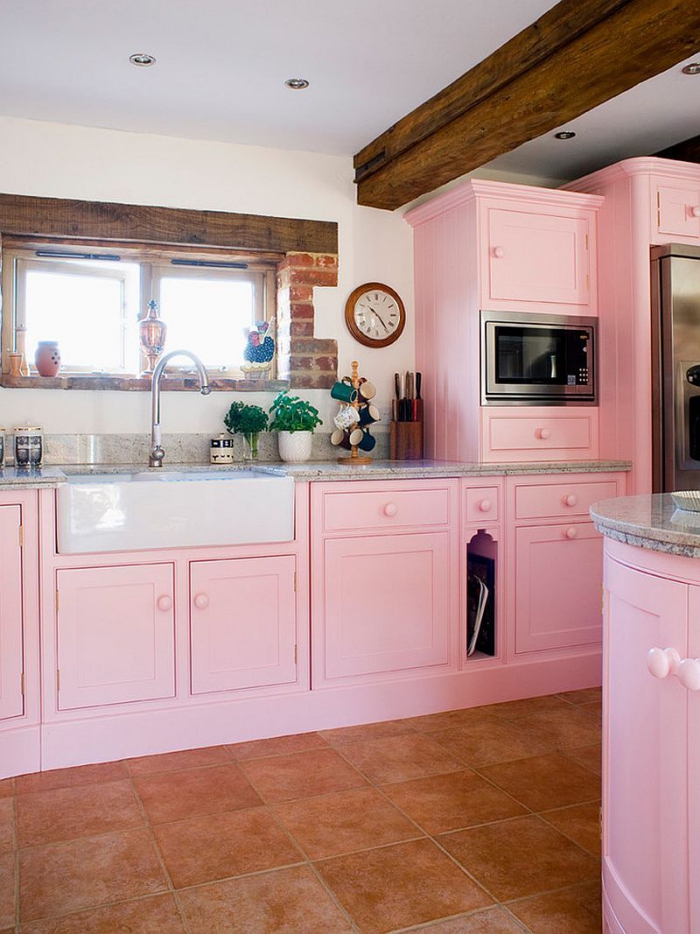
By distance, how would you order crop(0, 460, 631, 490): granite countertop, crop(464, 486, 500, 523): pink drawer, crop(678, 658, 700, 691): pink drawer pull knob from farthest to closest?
1. crop(464, 486, 500, 523): pink drawer
2. crop(0, 460, 631, 490): granite countertop
3. crop(678, 658, 700, 691): pink drawer pull knob

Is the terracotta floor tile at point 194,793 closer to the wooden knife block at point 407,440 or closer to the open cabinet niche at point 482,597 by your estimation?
the open cabinet niche at point 482,597

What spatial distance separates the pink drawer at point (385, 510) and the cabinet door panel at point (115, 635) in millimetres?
630

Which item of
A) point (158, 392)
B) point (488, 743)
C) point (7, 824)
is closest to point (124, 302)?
point (158, 392)

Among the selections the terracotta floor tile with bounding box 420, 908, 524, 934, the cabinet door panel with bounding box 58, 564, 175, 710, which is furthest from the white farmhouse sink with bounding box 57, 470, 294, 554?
the terracotta floor tile with bounding box 420, 908, 524, 934

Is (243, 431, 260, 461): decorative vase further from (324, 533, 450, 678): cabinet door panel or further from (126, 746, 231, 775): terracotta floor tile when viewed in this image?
(126, 746, 231, 775): terracotta floor tile

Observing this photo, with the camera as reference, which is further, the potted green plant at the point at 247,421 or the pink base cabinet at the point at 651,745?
the potted green plant at the point at 247,421

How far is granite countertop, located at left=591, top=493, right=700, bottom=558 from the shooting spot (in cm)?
142

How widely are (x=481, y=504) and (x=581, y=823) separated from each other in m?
1.32

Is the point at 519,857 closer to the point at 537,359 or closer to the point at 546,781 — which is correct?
the point at 546,781

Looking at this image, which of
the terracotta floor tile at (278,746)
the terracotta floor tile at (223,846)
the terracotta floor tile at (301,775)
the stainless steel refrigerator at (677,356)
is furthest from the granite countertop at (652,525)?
the stainless steel refrigerator at (677,356)

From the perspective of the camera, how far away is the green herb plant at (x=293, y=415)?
3.60m

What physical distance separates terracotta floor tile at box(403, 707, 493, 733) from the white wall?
4.64 feet

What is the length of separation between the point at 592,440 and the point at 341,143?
1698 millimetres

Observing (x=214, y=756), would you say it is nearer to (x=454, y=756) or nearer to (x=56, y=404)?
(x=454, y=756)
